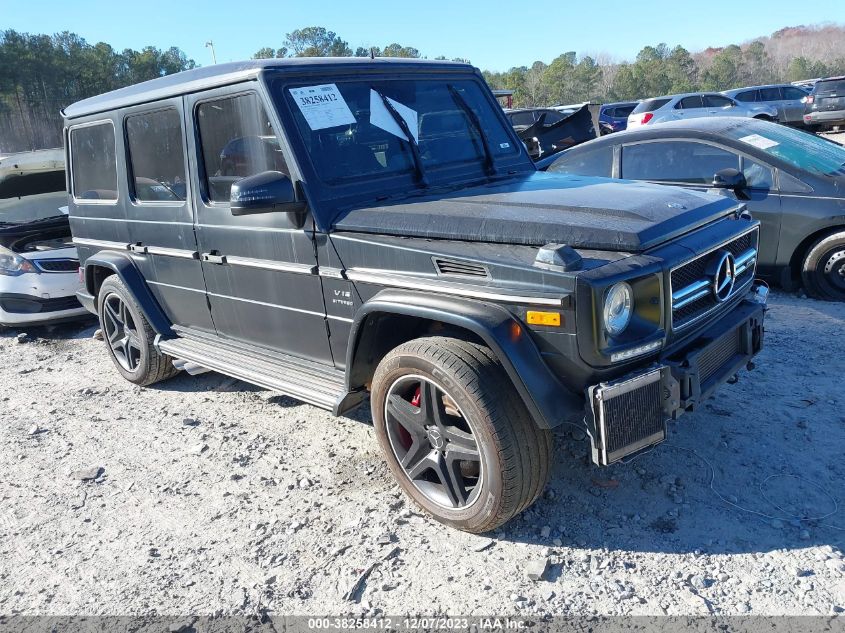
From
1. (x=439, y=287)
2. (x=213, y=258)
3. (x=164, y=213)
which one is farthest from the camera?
(x=164, y=213)

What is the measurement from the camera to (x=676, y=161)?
6199mm

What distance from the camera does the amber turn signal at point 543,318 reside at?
257 centimetres

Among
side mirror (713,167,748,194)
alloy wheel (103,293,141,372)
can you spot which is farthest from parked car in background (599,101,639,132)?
alloy wheel (103,293,141,372)

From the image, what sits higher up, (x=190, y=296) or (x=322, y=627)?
(x=190, y=296)

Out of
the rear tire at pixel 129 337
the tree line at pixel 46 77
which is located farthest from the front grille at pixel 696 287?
the tree line at pixel 46 77

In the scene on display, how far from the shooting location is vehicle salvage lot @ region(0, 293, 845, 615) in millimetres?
2729

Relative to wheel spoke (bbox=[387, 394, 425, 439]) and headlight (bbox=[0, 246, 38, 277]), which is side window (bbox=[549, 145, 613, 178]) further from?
headlight (bbox=[0, 246, 38, 277])

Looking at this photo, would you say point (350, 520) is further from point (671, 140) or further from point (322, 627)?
point (671, 140)

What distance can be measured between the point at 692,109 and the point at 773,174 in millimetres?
14052

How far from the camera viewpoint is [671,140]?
20.4ft

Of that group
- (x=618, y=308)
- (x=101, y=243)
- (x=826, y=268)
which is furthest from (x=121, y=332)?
A: (x=826, y=268)

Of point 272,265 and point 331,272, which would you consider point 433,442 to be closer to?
point 331,272

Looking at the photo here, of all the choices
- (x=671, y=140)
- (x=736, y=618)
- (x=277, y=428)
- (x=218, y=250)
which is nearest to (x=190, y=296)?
(x=218, y=250)

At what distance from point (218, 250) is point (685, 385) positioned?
2673mm
